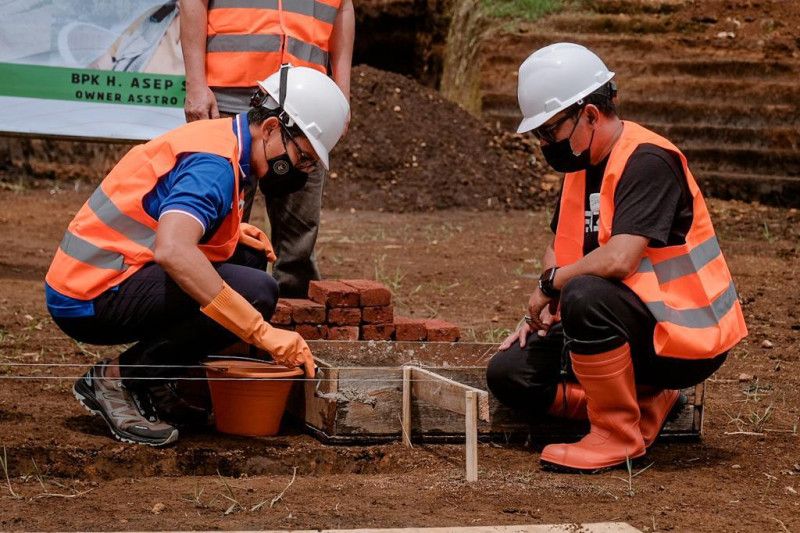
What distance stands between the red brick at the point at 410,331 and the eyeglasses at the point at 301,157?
1.15m

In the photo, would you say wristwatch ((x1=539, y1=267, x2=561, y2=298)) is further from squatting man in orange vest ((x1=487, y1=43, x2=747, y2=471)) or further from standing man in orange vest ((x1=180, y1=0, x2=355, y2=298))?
→ standing man in orange vest ((x1=180, y1=0, x2=355, y2=298))

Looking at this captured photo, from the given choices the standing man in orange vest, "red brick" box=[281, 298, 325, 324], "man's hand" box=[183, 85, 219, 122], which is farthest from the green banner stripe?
"red brick" box=[281, 298, 325, 324]

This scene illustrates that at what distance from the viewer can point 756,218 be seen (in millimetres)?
11453

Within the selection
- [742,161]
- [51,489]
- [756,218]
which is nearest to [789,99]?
[742,161]

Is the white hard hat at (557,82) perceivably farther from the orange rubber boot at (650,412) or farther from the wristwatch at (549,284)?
the orange rubber boot at (650,412)

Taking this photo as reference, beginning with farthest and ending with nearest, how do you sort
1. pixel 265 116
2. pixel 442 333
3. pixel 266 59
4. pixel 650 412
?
1. pixel 266 59
2. pixel 442 333
3. pixel 650 412
4. pixel 265 116

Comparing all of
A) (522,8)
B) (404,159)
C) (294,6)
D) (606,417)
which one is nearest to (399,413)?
(606,417)

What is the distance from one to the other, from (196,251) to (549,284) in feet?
4.02

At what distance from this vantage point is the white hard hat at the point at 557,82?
14.0 feet

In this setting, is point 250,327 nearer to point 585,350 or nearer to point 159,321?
point 159,321

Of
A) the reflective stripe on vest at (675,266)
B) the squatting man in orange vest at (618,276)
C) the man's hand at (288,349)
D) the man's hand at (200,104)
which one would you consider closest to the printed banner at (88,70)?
the man's hand at (200,104)

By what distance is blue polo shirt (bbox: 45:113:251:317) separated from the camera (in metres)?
4.08

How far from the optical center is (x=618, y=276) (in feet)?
13.6

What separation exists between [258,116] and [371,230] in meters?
6.98
